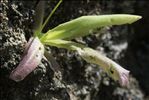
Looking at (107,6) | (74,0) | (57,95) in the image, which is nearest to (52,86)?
(57,95)

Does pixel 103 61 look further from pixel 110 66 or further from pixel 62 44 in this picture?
pixel 62 44

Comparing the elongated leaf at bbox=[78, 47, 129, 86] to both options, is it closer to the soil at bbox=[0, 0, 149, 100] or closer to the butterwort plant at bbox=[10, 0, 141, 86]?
the butterwort plant at bbox=[10, 0, 141, 86]

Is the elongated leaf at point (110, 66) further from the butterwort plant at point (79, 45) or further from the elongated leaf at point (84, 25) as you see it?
the elongated leaf at point (84, 25)

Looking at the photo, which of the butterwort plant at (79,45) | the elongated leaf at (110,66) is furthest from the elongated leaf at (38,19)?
the elongated leaf at (110,66)

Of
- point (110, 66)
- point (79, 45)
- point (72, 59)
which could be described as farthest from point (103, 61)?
point (72, 59)

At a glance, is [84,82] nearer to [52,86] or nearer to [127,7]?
[52,86]

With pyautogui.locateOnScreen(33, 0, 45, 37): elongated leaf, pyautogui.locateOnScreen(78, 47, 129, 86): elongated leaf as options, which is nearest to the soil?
pyautogui.locateOnScreen(33, 0, 45, 37): elongated leaf
